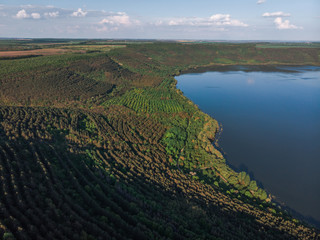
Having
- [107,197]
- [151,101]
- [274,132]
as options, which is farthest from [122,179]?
[151,101]

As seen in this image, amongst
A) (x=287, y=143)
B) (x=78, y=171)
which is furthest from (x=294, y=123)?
(x=78, y=171)

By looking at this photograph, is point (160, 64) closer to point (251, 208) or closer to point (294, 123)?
point (294, 123)

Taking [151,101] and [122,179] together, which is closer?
[122,179]

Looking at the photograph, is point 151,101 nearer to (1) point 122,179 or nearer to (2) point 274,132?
(2) point 274,132

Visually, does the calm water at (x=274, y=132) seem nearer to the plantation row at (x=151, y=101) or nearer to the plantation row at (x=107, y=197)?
the plantation row at (x=107, y=197)

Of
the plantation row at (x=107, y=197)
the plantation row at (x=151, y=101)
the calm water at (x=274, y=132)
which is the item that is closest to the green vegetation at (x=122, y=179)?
the plantation row at (x=107, y=197)

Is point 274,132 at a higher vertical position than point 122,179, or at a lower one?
higher

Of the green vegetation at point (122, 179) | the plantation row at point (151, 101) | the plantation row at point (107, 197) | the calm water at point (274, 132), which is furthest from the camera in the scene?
the plantation row at point (151, 101)

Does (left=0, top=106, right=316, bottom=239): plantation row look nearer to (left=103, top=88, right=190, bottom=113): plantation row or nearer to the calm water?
the calm water
